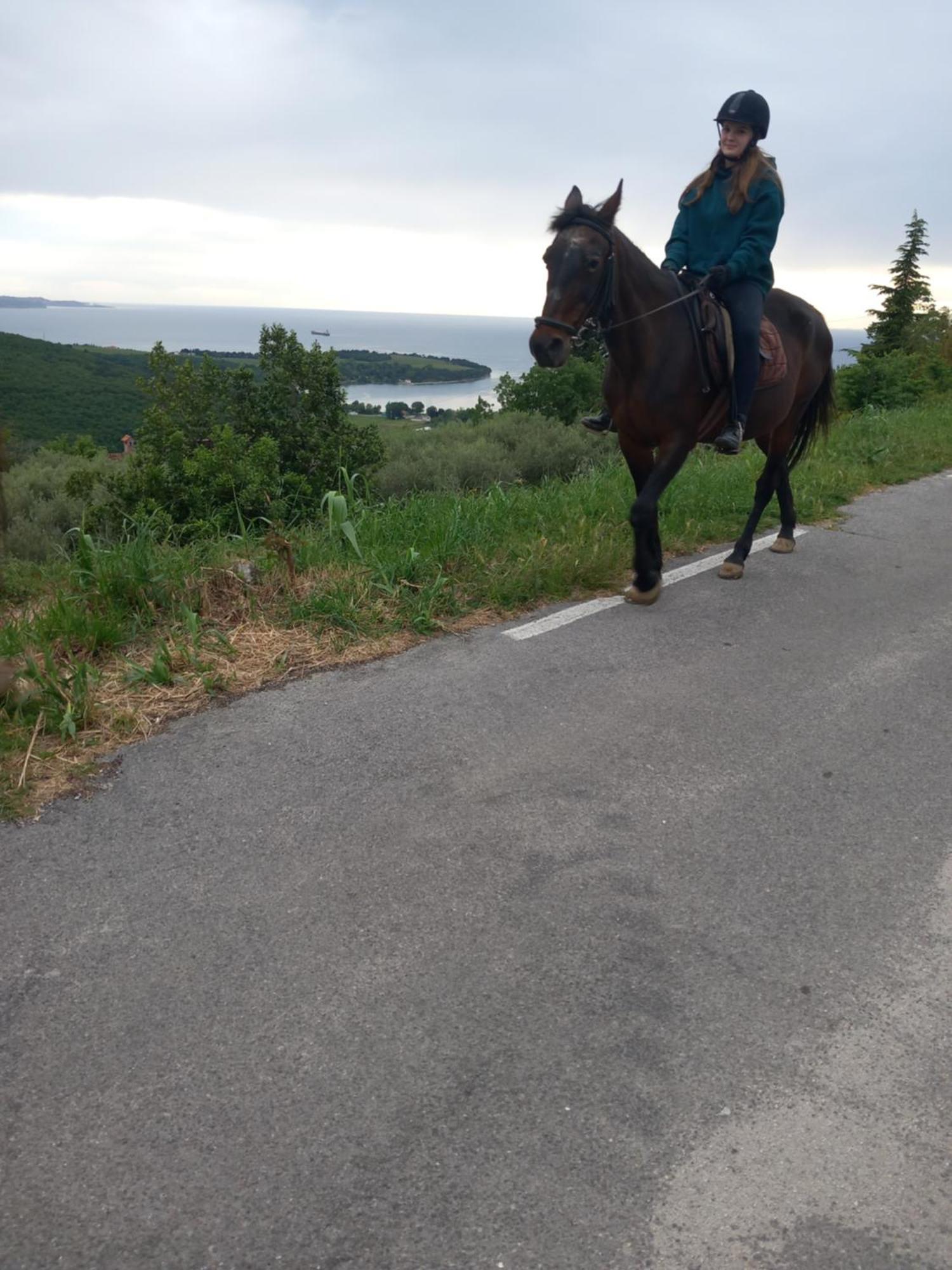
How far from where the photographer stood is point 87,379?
60.6 metres

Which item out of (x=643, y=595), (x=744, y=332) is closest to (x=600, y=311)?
(x=744, y=332)

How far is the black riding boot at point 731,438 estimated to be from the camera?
6.23 m

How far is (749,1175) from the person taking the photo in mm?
2244

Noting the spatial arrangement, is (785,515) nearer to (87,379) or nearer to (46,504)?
(46,504)

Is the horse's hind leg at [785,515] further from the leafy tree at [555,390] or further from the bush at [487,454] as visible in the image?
the leafy tree at [555,390]

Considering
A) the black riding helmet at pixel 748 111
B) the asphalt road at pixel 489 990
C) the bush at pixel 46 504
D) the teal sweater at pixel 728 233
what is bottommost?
the bush at pixel 46 504

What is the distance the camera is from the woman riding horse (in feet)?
19.7

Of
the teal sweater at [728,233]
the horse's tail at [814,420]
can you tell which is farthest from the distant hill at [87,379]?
the teal sweater at [728,233]

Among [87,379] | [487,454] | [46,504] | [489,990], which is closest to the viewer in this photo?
[489,990]

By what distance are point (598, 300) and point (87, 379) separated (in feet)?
202

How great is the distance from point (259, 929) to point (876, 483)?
9.11 m

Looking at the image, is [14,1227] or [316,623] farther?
[316,623]

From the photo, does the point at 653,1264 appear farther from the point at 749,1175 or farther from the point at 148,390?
the point at 148,390

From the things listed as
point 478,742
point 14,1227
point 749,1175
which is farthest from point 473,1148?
point 478,742
